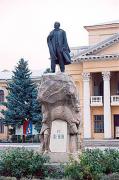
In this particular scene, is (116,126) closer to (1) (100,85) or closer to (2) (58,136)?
(1) (100,85)

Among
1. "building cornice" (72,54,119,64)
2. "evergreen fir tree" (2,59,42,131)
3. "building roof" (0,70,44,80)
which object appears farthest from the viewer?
"building roof" (0,70,44,80)

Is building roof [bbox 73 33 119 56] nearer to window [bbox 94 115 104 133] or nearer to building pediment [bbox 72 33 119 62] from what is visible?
building pediment [bbox 72 33 119 62]

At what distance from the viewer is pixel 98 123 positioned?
4834 cm

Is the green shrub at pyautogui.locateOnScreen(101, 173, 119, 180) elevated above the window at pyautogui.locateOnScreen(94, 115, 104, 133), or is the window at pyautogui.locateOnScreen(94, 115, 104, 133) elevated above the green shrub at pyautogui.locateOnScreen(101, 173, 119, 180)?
the window at pyautogui.locateOnScreen(94, 115, 104, 133)

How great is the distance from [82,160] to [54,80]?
3.08 meters

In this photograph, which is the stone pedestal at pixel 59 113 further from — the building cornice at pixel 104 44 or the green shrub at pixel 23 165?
the building cornice at pixel 104 44

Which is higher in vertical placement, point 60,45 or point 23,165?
point 60,45

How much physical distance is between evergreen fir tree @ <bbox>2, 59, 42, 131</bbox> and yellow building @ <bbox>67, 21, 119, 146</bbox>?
4.56 metres

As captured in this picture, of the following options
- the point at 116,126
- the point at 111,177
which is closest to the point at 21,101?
the point at 116,126

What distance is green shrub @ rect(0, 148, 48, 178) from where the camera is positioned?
40.0ft

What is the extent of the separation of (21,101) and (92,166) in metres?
36.3

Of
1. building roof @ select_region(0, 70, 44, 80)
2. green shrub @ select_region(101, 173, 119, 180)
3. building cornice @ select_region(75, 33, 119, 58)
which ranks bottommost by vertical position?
green shrub @ select_region(101, 173, 119, 180)

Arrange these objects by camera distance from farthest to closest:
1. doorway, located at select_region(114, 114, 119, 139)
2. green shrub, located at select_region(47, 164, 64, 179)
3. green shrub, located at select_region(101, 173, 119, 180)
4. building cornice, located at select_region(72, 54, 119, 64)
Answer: doorway, located at select_region(114, 114, 119, 139)
building cornice, located at select_region(72, 54, 119, 64)
green shrub, located at select_region(47, 164, 64, 179)
green shrub, located at select_region(101, 173, 119, 180)

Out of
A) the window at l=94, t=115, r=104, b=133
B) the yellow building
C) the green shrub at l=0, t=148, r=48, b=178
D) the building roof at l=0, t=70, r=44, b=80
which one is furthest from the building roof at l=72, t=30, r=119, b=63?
the green shrub at l=0, t=148, r=48, b=178
